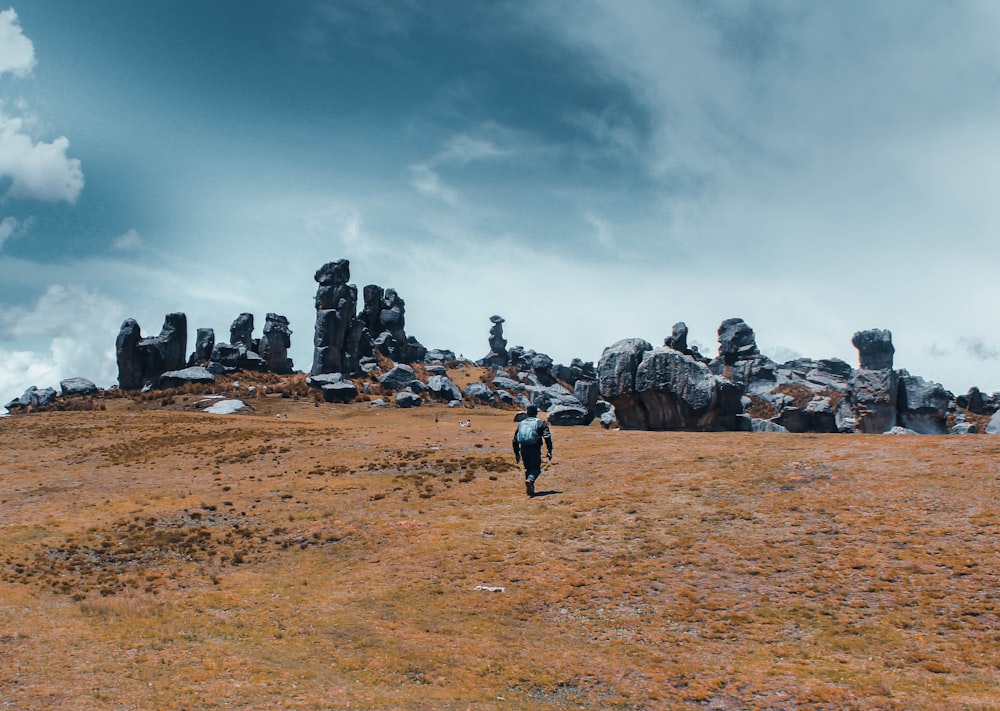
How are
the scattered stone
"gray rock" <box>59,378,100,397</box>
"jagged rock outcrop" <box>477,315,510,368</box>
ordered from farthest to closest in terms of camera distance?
"jagged rock outcrop" <box>477,315,510,368</box> < "gray rock" <box>59,378,100,397</box> < the scattered stone

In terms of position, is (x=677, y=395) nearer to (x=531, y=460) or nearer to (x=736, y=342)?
(x=531, y=460)

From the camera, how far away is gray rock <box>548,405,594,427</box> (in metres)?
85.8

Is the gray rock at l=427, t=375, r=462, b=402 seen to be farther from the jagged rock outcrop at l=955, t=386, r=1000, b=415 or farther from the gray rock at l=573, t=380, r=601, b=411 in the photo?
the jagged rock outcrop at l=955, t=386, r=1000, b=415

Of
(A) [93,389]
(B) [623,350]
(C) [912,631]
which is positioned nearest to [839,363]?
(B) [623,350]

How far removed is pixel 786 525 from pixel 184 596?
65.5 ft

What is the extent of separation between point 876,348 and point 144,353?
175155 millimetres

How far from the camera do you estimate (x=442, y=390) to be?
11319 cm

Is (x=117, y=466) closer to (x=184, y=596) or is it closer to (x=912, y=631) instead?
(x=184, y=596)

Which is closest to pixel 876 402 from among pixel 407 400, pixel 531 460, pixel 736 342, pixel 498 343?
pixel 407 400

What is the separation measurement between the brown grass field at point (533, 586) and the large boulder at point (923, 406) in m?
55.3

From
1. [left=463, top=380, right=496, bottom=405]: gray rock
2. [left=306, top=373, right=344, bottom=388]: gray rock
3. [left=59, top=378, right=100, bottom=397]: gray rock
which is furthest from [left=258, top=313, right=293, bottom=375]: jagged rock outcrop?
[left=463, top=380, right=496, bottom=405]: gray rock

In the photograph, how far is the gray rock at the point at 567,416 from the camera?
85812 mm

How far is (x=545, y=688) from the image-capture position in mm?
14164

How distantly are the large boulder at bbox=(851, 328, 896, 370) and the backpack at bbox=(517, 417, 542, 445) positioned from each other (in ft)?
585
